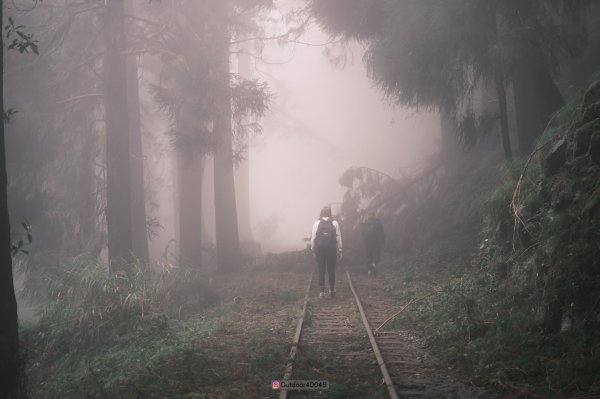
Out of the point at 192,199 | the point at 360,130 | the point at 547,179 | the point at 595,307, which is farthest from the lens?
the point at 360,130

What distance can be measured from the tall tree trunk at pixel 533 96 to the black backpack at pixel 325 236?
468 cm

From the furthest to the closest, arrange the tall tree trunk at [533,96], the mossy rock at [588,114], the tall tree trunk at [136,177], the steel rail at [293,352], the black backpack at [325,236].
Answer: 1. the tall tree trunk at [136,177]
2. the black backpack at [325,236]
3. the tall tree trunk at [533,96]
4. the mossy rock at [588,114]
5. the steel rail at [293,352]

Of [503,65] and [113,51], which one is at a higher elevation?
[113,51]

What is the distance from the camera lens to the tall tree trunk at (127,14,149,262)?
48.0 feet

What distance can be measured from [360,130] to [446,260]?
43214 mm

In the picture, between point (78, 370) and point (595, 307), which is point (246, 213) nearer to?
point (78, 370)

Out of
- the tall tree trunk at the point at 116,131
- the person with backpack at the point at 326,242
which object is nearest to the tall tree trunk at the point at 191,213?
the tall tree trunk at the point at 116,131

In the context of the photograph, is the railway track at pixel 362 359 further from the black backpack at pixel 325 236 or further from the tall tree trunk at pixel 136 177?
the tall tree trunk at pixel 136 177

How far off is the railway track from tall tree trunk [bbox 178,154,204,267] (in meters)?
7.39

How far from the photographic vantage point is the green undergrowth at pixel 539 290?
186 inches

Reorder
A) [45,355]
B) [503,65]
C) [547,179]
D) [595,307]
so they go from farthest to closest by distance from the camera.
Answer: [503,65]
[45,355]
[547,179]
[595,307]

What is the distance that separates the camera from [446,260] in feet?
40.0

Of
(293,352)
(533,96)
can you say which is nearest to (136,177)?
(293,352)

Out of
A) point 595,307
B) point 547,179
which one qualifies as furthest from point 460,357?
point 547,179
